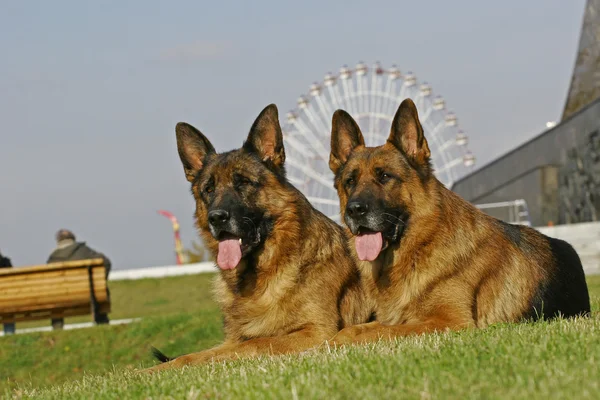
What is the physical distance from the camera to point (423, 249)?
696 centimetres

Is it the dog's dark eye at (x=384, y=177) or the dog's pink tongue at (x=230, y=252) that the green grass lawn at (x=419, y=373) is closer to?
the dog's pink tongue at (x=230, y=252)


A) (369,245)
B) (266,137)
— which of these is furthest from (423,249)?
(266,137)

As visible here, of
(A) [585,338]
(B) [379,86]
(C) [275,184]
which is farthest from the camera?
(B) [379,86]

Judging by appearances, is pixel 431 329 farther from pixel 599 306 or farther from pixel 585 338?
pixel 599 306

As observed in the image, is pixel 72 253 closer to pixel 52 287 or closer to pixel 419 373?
pixel 52 287

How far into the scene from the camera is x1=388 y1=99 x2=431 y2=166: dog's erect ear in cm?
707

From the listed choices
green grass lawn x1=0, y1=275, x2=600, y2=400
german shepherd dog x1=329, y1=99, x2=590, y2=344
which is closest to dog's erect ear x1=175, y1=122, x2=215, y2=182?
german shepherd dog x1=329, y1=99, x2=590, y2=344

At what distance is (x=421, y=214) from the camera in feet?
22.8

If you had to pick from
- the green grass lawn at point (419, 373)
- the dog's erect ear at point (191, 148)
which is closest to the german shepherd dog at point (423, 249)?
the green grass lawn at point (419, 373)

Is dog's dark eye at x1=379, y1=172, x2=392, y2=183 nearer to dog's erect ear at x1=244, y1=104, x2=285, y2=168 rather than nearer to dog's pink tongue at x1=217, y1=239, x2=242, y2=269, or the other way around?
dog's erect ear at x1=244, y1=104, x2=285, y2=168

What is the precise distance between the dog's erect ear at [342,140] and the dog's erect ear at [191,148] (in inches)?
43.8

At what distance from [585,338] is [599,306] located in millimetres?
4053

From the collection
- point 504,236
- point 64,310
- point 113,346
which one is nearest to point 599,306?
point 504,236

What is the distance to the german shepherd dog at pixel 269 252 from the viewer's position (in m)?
7.11
